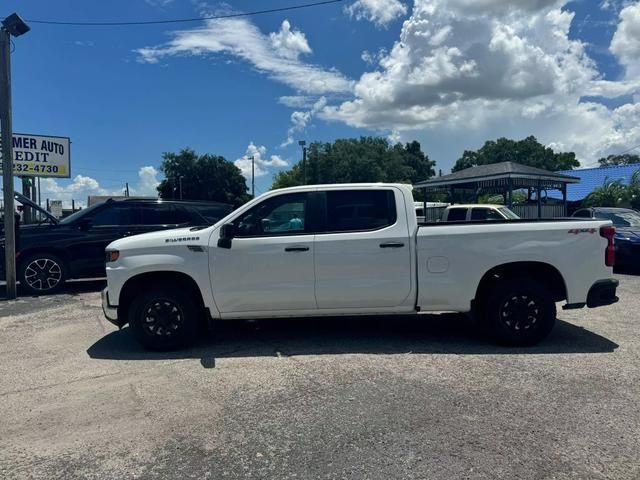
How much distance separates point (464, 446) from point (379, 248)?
2554 mm

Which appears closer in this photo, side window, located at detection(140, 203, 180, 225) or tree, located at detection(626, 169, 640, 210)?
side window, located at detection(140, 203, 180, 225)

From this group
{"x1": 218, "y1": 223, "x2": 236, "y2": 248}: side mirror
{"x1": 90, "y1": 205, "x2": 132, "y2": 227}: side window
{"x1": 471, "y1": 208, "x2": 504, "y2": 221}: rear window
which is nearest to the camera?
{"x1": 218, "y1": 223, "x2": 236, "y2": 248}: side mirror

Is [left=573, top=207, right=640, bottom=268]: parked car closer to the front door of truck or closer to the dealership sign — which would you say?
the front door of truck

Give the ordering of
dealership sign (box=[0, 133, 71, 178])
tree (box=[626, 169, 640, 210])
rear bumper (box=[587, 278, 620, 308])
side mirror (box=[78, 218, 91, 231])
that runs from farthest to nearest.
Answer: tree (box=[626, 169, 640, 210]), dealership sign (box=[0, 133, 71, 178]), side mirror (box=[78, 218, 91, 231]), rear bumper (box=[587, 278, 620, 308])

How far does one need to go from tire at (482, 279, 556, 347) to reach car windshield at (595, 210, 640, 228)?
8537 millimetres

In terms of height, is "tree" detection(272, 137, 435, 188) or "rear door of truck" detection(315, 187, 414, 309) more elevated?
"tree" detection(272, 137, 435, 188)

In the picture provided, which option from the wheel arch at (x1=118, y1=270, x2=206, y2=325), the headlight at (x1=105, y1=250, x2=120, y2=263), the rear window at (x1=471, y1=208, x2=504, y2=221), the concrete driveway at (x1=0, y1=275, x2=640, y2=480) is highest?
the rear window at (x1=471, y1=208, x2=504, y2=221)

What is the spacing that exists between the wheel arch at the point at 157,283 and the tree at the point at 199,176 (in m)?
79.1

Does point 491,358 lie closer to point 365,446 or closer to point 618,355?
point 618,355

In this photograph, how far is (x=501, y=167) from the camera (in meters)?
23.3

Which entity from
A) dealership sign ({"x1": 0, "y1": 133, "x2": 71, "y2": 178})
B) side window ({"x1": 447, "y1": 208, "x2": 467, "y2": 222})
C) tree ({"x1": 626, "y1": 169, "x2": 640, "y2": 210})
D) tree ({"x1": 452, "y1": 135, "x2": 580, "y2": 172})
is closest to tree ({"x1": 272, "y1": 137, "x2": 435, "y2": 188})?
tree ({"x1": 452, "y1": 135, "x2": 580, "y2": 172})

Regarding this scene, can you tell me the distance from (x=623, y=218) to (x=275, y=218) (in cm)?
1150

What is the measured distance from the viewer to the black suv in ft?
32.4

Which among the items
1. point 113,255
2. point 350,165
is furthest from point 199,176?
point 113,255
